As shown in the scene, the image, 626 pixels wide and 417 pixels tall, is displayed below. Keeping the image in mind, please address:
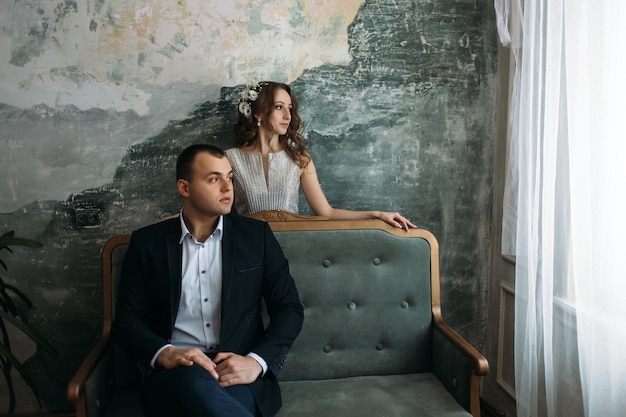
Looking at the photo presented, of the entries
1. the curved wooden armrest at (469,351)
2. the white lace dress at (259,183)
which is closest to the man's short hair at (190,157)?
the white lace dress at (259,183)

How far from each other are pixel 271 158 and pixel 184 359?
111 cm

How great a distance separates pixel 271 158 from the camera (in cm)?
271

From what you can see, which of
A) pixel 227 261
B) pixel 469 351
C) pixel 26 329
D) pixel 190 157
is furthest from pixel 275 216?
pixel 26 329

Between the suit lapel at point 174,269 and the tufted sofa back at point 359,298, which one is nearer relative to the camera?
the suit lapel at point 174,269

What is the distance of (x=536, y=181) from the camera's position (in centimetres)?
218

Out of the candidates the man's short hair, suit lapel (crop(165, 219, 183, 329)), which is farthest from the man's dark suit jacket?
the man's short hair

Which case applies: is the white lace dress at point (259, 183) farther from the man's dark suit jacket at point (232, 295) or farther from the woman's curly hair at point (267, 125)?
the man's dark suit jacket at point (232, 295)

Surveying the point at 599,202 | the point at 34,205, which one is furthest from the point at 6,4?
the point at 599,202

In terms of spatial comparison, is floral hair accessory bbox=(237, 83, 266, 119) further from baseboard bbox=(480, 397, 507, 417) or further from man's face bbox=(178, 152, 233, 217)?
baseboard bbox=(480, 397, 507, 417)

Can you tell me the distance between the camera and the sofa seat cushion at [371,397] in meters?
2.10

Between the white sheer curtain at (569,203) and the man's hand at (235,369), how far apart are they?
1040mm

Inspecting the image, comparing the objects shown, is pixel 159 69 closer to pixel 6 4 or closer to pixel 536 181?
pixel 6 4

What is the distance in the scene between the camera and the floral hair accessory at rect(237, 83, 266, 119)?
2693 millimetres

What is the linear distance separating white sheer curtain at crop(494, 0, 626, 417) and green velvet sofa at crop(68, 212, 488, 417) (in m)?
0.36
